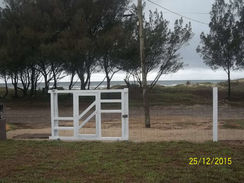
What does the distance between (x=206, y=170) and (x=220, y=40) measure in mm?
30596

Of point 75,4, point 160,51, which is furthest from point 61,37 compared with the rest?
point 160,51

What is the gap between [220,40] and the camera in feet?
111

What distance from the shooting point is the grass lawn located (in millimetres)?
5348

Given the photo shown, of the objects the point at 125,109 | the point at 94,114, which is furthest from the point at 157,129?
the point at 94,114

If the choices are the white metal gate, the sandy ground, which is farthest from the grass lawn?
the sandy ground

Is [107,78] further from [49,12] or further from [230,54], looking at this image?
[230,54]
